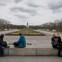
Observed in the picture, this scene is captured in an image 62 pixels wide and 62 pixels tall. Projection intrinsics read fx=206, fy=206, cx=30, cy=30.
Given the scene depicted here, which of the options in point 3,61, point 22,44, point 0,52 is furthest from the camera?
point 22,44

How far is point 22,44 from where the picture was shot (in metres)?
11.5

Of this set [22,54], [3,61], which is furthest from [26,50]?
[3,61]

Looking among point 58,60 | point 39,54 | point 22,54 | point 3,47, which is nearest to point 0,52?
point 3,47

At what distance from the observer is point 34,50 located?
11125 millimetres

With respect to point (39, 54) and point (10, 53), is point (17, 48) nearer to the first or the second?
point (10, 53)

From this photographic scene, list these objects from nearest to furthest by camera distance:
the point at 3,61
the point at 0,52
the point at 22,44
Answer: the point at 3,61 → the point at 0,52 → the point at 22,44

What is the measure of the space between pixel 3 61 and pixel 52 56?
2.86 m

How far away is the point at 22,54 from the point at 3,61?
72.4 inches

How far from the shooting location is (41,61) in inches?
375

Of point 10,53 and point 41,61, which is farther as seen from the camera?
point 10,53

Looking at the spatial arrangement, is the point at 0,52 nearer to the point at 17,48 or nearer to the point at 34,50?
the point at 17,48

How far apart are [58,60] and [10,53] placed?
2.74 m

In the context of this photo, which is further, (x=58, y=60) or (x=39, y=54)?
(x=39, y=54)

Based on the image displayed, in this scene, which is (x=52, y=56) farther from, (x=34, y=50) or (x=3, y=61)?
(x=3, y=61)
